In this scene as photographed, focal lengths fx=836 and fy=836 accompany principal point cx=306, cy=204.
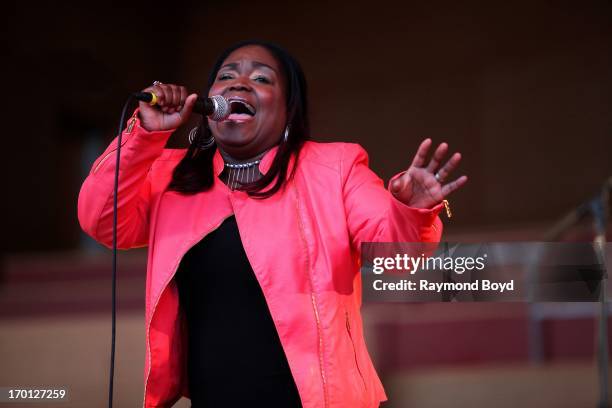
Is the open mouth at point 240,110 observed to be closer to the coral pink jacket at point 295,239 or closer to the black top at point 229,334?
the coral pink jacket at point 295,239

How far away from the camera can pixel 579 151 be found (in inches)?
184

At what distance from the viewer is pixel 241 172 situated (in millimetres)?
1523

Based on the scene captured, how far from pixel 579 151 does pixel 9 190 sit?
134 inches

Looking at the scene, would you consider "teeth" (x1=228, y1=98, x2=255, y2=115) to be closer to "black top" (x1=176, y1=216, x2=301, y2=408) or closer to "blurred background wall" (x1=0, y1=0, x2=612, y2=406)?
"black top" (x1=176, y1=216, x2=301, y2=408)

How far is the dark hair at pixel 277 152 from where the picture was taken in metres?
1.45

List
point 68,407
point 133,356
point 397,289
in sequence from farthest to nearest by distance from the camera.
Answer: point 133,356 → point 68,407 → point 397,289

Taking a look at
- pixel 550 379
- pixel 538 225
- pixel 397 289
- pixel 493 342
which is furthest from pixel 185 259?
pixel 538 225

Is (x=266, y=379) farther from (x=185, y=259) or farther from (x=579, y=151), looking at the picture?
(x=579, y=151)

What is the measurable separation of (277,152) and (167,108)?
0.76 feet

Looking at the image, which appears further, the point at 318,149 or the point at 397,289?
the point at 397,289

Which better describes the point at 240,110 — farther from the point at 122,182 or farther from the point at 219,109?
the point at 122,182

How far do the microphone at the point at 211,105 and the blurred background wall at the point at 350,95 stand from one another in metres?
2.63

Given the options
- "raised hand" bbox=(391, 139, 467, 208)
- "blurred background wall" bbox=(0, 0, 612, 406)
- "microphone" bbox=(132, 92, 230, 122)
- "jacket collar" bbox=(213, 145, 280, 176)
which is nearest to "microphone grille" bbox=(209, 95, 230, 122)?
"microphone" bbox=(132, 92, 230, 122)

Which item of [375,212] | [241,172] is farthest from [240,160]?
[375,212]
